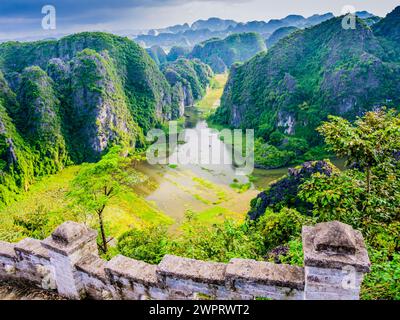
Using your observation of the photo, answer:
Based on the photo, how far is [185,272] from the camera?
23.0 ft

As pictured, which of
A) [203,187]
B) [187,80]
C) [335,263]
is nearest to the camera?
[335,263]

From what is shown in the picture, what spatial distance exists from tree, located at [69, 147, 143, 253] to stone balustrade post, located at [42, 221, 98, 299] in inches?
396

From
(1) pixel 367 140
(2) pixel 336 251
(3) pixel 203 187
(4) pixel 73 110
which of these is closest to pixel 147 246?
(1) pixel 367 140

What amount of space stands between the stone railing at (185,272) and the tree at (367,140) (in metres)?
3.44

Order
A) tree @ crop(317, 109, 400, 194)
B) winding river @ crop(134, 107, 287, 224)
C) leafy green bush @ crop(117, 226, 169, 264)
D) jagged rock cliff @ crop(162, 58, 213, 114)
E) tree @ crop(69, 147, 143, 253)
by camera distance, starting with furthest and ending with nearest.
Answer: jagged rock cliff @ crop(162, 58, 213, 114) < winding river @ crop(134, 107, 287, 224) < tree @ crop(69, 147, 143, 253) < leafy green bush @ crop(117, 226, 169, 264) < tree @ crop(317, 109, 400, 194)

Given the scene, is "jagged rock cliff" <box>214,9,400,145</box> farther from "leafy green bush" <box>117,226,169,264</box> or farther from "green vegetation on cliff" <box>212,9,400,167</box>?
"leafy green bush" <box>117,226,169,264</box>

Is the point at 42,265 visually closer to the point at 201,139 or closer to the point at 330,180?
the point at 330,180

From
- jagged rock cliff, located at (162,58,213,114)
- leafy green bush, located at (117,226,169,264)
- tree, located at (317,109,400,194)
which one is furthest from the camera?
jagged rock cliff, located at (162,58,213,114)

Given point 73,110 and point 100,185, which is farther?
point 73,110

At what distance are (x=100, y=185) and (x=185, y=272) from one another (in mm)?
13846

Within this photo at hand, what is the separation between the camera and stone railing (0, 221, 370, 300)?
18.7 ft

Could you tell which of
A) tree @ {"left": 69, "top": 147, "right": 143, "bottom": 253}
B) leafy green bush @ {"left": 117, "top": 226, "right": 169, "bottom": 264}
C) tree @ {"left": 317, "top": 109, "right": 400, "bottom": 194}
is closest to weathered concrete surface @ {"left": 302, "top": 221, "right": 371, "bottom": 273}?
tree @ {"left": 317, "top": 109, "right": 400, "bottom": 194}

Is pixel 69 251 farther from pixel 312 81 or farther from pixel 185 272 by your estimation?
pixel 312 81

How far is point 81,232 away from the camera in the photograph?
8.34 m
